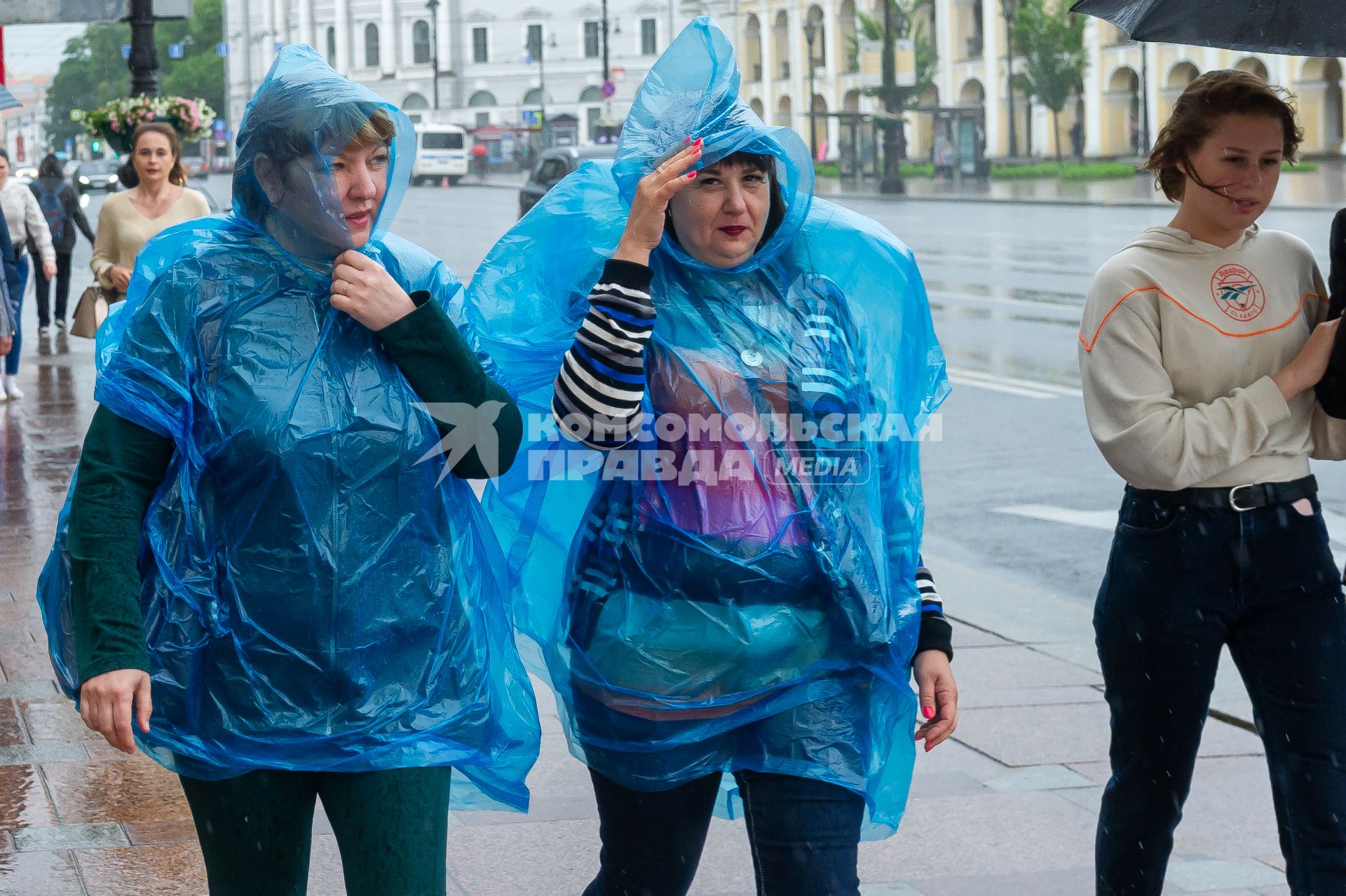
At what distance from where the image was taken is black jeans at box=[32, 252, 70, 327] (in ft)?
54.2

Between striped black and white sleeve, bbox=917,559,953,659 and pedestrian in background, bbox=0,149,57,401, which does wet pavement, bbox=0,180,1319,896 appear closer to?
striped black and white sleeve, bbox=917,559,953,659

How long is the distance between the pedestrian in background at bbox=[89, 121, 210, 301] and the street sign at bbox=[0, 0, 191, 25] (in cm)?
276

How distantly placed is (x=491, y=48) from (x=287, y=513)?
9705cm

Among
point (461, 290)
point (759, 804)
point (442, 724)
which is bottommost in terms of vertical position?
point (759, 804)

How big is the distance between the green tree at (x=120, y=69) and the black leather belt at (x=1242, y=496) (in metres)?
92.3

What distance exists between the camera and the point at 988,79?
5991 centimetres

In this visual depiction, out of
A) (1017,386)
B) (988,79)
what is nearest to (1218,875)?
(1017,386)

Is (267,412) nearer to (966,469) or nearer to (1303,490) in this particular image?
(1303,490)

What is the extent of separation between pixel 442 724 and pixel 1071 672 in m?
3.29

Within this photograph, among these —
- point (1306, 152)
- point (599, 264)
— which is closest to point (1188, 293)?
Answer: point (599, 264)

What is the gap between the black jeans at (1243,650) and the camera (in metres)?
3.02

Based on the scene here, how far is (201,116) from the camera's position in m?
12.5

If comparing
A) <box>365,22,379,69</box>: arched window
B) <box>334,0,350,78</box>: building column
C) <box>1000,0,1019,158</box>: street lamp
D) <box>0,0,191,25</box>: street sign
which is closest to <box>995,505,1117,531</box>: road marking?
<box>0,0,191,25</box>: street sign

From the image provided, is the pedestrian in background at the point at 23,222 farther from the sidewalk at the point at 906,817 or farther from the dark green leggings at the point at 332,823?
the dark green leggings at the point at 332,823
